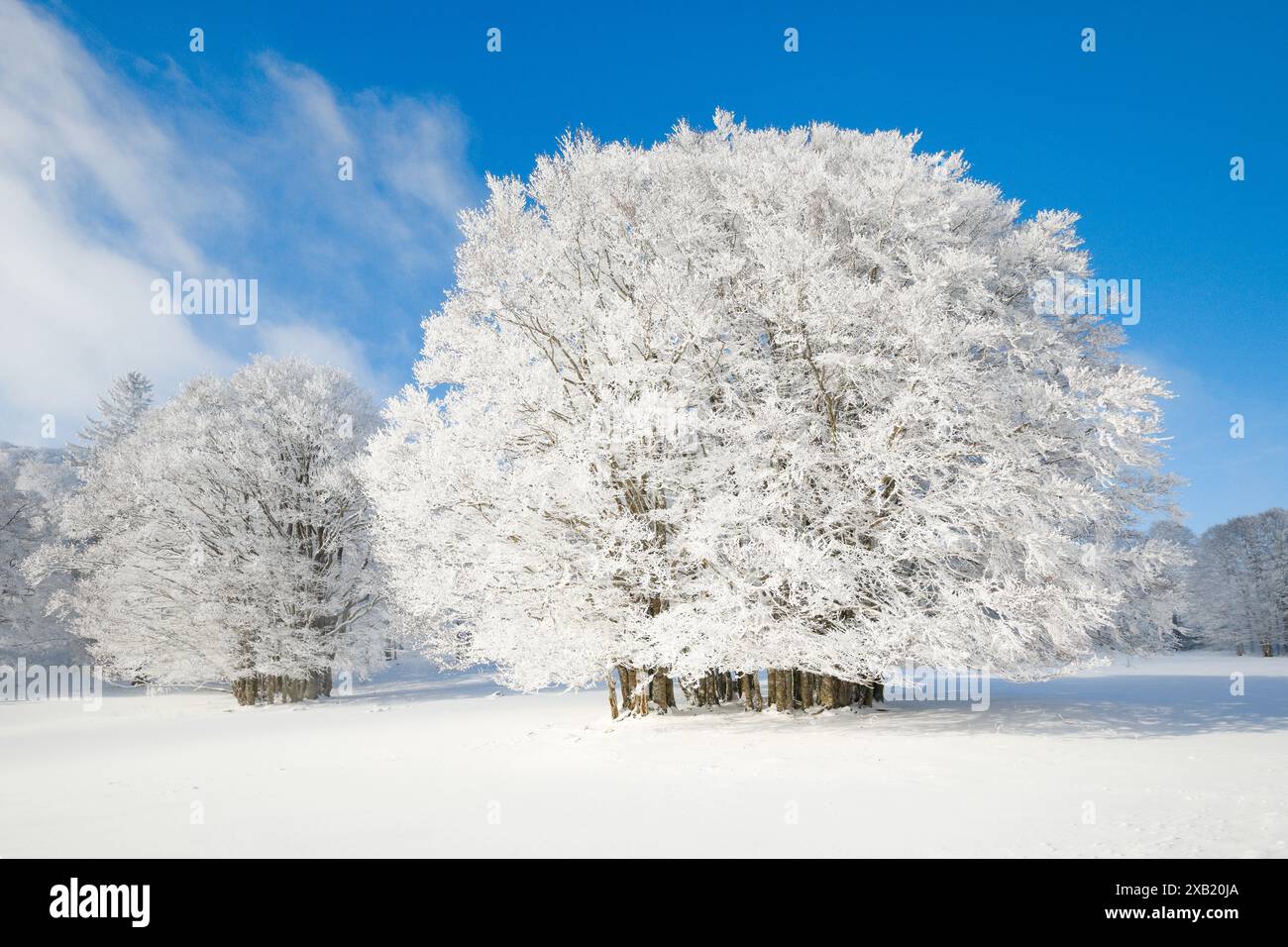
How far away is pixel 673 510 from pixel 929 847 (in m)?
7.65

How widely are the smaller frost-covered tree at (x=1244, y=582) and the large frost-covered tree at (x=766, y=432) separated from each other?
48.1 m

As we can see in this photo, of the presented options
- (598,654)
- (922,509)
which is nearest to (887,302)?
(922,509)

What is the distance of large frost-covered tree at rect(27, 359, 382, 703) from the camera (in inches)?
989

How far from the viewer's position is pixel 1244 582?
52.9 metres

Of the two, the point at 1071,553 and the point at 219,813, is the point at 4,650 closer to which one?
the point at 219,813

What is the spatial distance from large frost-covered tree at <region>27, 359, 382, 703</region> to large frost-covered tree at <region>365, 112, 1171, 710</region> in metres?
11.7

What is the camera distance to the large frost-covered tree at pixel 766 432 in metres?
12.5

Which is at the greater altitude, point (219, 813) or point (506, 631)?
point (506, 631)

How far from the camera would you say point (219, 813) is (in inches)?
325

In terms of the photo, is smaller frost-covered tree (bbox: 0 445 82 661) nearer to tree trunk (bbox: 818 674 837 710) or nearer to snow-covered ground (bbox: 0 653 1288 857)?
snow-covered ground (bbox: 0 653 1288 857)

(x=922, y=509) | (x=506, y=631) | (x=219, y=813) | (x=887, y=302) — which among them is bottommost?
(x=219, y=813)

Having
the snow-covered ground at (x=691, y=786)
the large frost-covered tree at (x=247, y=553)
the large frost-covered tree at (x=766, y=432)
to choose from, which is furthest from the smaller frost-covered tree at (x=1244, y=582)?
the large frost-covered tree at (x=247, y=553)
